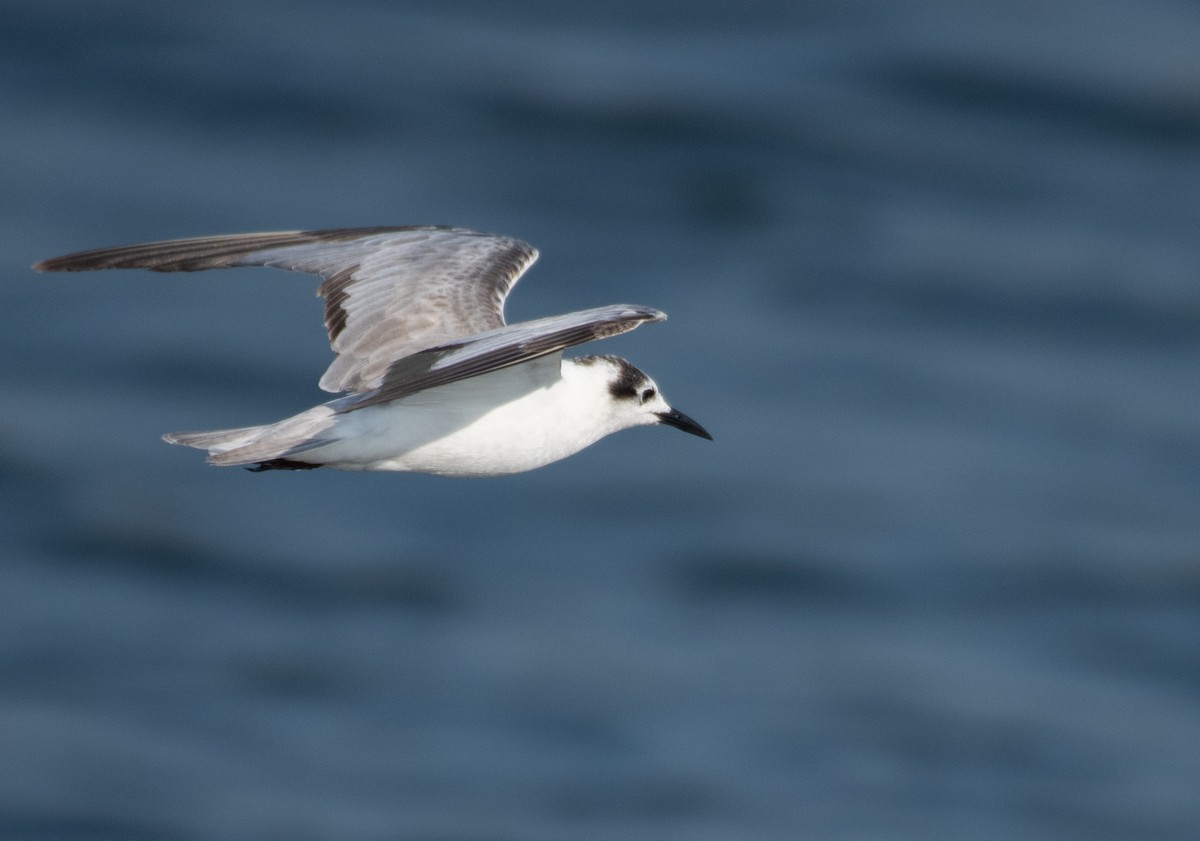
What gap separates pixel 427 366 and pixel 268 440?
1.05m

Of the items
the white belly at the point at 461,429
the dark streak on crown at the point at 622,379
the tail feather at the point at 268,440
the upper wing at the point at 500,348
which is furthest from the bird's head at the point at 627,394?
the tail feather at the point at 268,440

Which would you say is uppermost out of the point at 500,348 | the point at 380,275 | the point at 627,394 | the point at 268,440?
the point at 380,275

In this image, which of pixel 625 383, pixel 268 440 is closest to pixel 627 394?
pixel 625 383

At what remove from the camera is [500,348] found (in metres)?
8.67

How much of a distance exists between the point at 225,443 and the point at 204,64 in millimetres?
42515

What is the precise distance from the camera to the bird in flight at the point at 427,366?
9047mm

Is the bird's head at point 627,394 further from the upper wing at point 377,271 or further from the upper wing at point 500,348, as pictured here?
the upper wing at point 500,348

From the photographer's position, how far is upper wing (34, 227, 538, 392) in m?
10.4

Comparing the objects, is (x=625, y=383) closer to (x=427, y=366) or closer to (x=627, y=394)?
(x=627, y=394)

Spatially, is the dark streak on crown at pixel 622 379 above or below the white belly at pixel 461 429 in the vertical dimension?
above

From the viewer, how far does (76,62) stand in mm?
48375

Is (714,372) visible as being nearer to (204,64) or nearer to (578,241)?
(578,241)

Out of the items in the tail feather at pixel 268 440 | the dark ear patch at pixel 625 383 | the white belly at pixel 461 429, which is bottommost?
the tail feather at pixel 268 440

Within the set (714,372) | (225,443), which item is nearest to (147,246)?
(225,443)
